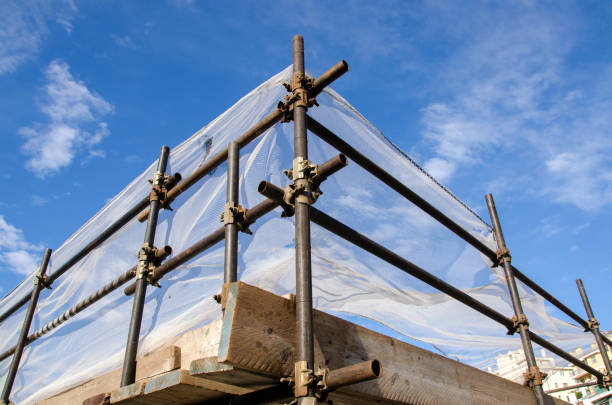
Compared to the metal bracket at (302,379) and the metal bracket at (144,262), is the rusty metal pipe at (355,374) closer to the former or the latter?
the metal bracket at (302,379)

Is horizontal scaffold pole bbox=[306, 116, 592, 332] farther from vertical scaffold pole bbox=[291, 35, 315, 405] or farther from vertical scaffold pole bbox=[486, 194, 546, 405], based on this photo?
vertical scaffold pole bbox=[291, 35, 315, 405]

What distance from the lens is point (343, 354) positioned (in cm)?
232

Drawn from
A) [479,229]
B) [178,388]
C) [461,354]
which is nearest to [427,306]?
[461,354]

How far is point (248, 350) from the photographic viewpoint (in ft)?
6.28

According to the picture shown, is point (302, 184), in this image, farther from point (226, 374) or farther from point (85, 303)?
point (85, 303)

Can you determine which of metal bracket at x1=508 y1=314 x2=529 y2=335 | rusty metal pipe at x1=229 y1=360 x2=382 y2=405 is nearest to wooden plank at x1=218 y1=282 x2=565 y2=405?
rusty metal pipe at x1=229 y1=360 x2=382 y2=405

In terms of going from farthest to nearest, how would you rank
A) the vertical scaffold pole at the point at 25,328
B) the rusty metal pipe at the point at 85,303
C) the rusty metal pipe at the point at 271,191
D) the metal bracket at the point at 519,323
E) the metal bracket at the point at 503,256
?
the metal bracket at the point at 503,256
the vertical scaffold pole at the point at 25,328
the metal bracket at the point at 519,323
the rusty metal pipe at the point at 85,303
the rusty metal pipe at the point at 271,191

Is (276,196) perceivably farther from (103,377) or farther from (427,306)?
(427,306)

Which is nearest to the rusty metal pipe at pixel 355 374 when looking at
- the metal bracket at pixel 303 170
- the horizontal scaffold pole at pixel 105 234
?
the metal bracket at pixel 303 170

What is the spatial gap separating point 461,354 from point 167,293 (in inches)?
125

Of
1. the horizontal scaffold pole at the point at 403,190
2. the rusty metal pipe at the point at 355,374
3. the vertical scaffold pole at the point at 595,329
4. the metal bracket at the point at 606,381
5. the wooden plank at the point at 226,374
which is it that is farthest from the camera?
the vertical scaffold pole at the point at 595,329

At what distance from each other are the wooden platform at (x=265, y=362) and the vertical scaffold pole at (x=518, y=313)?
1169mm

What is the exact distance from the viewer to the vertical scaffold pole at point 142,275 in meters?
2.92

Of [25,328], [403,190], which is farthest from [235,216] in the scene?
[25,328]
